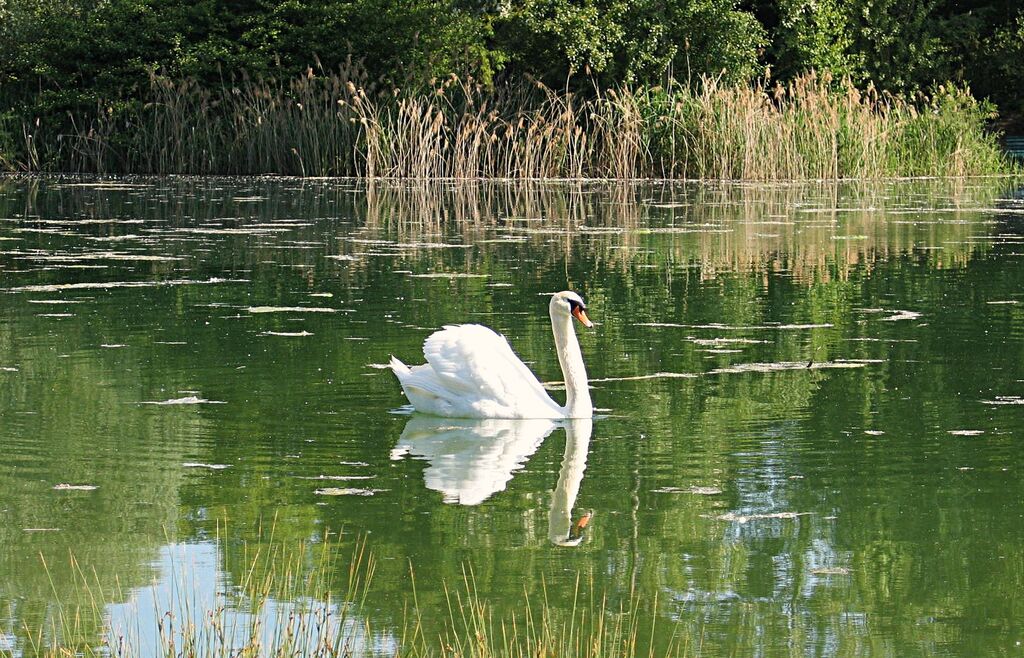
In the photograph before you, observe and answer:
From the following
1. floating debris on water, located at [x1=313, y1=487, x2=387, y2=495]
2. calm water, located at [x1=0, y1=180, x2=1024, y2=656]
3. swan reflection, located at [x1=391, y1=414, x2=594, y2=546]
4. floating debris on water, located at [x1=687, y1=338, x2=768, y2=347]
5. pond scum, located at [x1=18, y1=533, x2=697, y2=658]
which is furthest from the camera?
floating debris on water, located at [x1=687, y1=338, x2=768, y2=347]

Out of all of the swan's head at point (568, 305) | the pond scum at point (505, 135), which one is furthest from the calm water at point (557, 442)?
the pond scum at point (505, 135)

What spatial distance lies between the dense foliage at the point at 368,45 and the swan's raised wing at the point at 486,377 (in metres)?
23.7

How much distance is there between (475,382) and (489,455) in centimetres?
78

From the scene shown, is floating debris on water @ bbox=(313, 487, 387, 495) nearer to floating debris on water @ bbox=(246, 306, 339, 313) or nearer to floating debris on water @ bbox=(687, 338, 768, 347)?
floating debris on water @ bbox=(687, 338, 768, 347)

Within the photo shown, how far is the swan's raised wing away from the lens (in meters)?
8.02

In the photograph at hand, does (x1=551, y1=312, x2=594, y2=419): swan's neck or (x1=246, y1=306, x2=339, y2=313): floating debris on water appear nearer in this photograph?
(x1=551, y1=312, x2=594, y2=419): swan's neck

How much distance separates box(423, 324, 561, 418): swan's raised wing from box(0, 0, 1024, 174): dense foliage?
23.7 meters

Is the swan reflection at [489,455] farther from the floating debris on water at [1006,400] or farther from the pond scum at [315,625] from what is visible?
the floating debris on water at [1006,400]

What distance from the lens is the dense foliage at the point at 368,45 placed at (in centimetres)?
3312

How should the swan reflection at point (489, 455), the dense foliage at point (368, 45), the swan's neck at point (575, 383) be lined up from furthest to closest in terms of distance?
1. the dense foliage at point (368, 45)
2. the swan's neck at point (575, 383)
3. the swan reflection at point (489, 455)

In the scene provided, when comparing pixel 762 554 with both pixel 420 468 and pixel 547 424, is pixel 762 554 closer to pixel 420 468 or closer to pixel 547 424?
pixel 420 468

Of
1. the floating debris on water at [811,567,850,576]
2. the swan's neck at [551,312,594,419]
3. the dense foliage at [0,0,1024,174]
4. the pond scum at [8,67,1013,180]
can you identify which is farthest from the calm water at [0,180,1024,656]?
the dense foliage at [0,0,1024,174]

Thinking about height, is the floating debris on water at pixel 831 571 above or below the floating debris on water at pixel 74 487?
below

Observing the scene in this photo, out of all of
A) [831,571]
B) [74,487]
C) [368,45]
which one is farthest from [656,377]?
[368,45]
